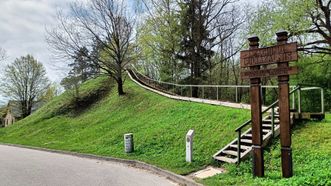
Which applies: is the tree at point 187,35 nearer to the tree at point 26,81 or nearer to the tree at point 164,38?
the tree at point 164,38

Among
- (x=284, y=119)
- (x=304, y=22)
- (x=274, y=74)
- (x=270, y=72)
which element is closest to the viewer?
(x=284, y=119)

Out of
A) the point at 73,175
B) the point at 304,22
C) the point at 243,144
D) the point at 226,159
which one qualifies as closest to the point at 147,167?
the point at 73,175

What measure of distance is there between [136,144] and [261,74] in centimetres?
902

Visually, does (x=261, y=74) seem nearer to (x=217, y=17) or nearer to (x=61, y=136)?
(x=61, y=136)

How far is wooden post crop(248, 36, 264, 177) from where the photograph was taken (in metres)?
9.13

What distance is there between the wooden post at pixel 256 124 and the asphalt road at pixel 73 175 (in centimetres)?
251

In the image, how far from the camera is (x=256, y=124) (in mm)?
9484

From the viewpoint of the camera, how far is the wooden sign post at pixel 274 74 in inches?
346

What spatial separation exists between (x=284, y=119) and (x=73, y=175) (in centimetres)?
697

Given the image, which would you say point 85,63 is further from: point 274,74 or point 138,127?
point 274,74

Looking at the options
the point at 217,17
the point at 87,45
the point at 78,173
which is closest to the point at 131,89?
the point at 87,45

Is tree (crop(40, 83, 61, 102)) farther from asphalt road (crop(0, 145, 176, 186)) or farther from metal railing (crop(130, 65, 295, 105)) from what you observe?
asphalt road (crop(0, 145, 176, 186))

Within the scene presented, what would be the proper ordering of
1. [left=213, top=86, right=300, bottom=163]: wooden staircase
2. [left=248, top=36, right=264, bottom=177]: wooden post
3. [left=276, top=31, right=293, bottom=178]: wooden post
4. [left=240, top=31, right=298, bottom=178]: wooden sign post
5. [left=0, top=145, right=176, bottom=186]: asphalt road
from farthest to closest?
[left=213, top=86, right=300, bottom=163]: wooden staircase → [left=0, top=145, right=176, bottom=186]: asphalt road → [left=248, top=36, right=264, bottom=177]: wooden post → [left=240, top=31, right=298, bottom=178]: wooden sign post → [left=276, top=31, right=293, bottom=178]: wooden post

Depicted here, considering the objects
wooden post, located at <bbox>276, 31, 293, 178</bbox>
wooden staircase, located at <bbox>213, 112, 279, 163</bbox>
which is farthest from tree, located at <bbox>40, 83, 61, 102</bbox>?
wooden post, located at <bbox>276, 31, 293, 178</bbox>
